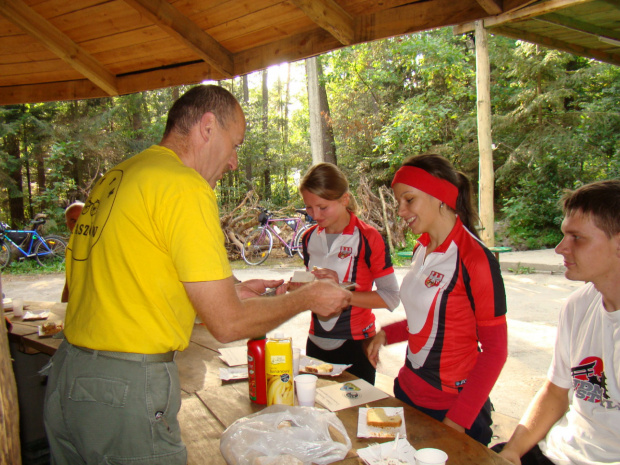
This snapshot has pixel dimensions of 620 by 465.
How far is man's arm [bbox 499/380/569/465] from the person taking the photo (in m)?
1.89

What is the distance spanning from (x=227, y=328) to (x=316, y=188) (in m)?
1.61

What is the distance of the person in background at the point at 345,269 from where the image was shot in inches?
109

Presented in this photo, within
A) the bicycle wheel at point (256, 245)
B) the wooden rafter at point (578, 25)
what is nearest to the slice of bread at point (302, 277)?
the wooden rafter at point (578, 25)

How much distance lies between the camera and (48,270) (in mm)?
11789

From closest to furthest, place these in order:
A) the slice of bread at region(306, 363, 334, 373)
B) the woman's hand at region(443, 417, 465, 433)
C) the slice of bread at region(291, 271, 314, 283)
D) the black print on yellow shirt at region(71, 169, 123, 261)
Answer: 1. the black print on yellow shirt at region(71, 169, 123, 261)
2. the woman's hand at region(443, 417, 465, 433)
3. the slice of bread at region(306, 363, 334, 373)
4. the slice of bread at region(291, 271, 314, 283)

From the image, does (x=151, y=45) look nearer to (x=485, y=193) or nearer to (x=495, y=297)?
(x=495, y=297)

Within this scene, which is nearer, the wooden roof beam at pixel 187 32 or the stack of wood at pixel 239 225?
the wooden roof beam at pixel 187 32

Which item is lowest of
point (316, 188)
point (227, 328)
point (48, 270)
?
point (48, 270)

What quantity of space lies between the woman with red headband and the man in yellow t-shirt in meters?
0.90

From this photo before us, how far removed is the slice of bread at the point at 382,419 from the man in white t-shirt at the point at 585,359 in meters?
0.50

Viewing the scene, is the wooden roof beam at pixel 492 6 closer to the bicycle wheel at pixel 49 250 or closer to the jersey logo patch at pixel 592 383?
the jersey logo patch at pixel 592 383

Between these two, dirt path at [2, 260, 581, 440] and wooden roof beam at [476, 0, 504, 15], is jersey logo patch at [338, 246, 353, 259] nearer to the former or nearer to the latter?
dirt path at [2, 260, 581, 440]

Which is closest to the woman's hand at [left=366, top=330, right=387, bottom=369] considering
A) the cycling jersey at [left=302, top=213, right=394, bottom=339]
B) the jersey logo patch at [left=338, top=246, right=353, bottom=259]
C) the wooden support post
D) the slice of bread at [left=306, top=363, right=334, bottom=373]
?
the slice of bread at [left=306, top=363, right=334, bottom=373]

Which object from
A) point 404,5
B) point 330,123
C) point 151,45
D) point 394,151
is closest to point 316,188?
point 404,5
